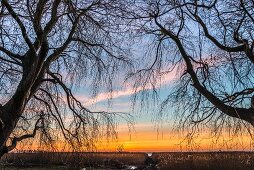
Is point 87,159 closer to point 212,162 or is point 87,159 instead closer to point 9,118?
point 9,118

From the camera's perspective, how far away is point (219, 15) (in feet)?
28.8

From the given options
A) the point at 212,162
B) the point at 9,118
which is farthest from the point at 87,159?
the point at 212,162

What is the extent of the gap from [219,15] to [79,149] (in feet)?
12.1

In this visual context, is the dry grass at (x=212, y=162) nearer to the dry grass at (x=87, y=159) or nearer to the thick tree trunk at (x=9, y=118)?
the dry grass at (x=87, y=159)

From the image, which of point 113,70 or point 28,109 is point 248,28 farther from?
point 28,109

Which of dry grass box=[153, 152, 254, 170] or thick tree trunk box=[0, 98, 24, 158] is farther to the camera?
dry grass box=[153, 152, 254, 170]

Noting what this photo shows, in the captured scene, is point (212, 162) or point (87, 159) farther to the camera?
point (212, 162)

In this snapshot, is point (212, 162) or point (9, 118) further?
point (212, 162)

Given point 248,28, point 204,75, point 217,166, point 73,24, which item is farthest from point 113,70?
point 217,166

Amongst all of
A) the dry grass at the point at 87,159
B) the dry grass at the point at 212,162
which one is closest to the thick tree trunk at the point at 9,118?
the dry grass at the point at 87,159

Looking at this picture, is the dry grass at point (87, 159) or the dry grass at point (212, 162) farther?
the dry grass at point (212, 162)

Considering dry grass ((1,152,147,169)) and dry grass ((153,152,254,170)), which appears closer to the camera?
dry grass ((1,152,147,169))

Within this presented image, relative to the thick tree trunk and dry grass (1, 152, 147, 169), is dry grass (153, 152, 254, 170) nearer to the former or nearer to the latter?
dry grass (1, 152, 147, 169)

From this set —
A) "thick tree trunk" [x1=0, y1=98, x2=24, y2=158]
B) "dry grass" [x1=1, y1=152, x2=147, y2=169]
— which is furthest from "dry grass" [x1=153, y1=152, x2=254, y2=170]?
"thick tree trunk" [x1=0, y1=98, x2=24, y2=158]
